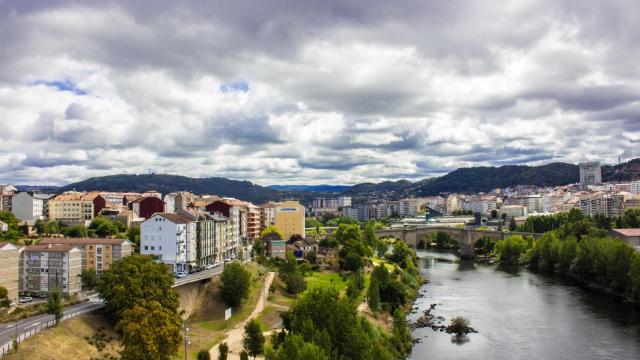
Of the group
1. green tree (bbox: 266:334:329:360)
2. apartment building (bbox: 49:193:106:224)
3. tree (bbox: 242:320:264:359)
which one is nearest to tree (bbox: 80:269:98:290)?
tree (bbox: 242:320:264:359)

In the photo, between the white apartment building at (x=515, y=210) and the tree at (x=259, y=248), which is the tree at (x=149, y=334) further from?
the white apartment building at (x=515, y=210)

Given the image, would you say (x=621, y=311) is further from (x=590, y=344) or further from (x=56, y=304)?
(x=56, y=304)

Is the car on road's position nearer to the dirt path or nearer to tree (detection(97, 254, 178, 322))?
tree (detection(97, 254, 178, 322))

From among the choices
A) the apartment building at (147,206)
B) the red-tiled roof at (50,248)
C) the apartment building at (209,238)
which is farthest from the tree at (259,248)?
the red-tiled roof at (50,248)

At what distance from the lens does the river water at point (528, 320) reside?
4112 centimetres

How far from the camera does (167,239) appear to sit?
2110 inches

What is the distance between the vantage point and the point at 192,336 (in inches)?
1588

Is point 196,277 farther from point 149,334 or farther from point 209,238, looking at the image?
point 149,334

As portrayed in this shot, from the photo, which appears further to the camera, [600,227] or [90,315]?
[600,227]

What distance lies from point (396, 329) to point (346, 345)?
36.2ft

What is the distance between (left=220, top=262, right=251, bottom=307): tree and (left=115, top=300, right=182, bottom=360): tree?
13803 millimetres

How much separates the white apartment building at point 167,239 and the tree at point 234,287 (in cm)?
796

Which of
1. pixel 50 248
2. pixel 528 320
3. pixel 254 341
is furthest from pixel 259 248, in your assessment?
pixel 254 341

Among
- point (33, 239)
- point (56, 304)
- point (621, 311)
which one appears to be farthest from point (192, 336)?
point (621, 311)
